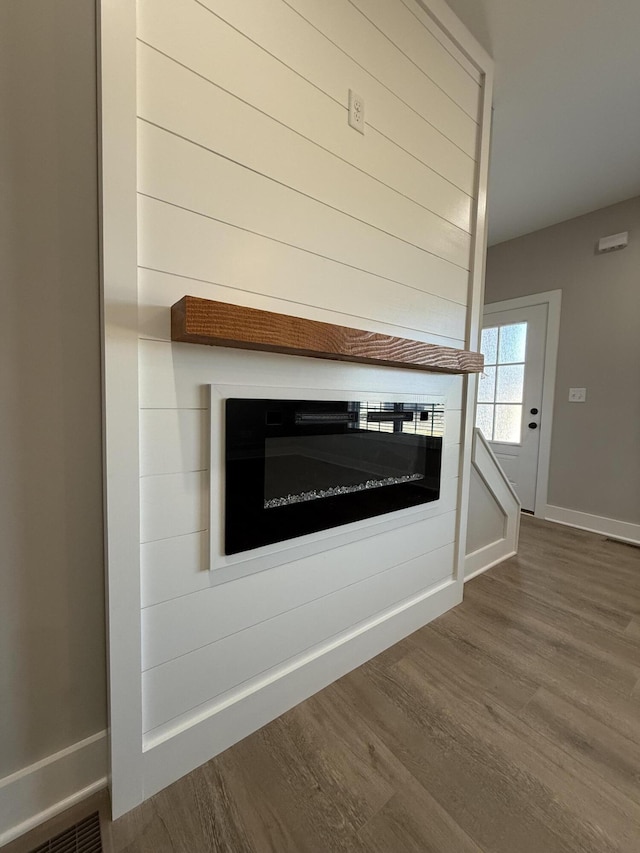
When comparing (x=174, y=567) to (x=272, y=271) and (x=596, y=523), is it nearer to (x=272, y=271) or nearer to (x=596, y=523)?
(x=272, y=271)

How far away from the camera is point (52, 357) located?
2.77ft

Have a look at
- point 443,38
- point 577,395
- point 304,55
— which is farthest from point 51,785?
point 577,395

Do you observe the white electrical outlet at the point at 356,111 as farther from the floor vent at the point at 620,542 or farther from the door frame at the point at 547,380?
the floor vent at the point at 620,542

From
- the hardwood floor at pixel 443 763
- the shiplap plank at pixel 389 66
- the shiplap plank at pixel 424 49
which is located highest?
the shiplap plank at pixel 424 49

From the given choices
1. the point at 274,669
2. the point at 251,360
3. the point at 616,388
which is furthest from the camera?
the point at 616,388

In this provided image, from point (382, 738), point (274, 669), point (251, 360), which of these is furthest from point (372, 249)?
point (382, 738)

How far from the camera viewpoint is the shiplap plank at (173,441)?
0.87 metres

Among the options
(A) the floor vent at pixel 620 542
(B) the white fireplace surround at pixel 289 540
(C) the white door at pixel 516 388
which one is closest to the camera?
(B) the white fireplace surround at pixel 289 540

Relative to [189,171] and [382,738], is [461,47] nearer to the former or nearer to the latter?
[189,171]

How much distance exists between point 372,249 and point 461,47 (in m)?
1.09

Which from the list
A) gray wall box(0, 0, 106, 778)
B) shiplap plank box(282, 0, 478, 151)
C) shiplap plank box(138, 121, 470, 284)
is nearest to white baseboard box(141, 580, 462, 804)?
gray wall box(0, 0, 106, 778)

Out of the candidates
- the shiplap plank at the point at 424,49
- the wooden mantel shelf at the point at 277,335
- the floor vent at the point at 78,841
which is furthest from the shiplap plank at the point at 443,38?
the floor vent at the point at 78,841

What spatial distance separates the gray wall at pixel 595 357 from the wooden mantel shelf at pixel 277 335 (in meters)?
2.48

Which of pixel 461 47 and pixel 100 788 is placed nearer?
pixel 100 788
